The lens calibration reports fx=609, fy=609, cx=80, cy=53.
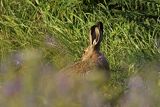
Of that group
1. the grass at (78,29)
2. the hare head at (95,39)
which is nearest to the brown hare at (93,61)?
the hare head at (95,39)

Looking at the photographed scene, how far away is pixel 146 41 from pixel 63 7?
105 centimetres

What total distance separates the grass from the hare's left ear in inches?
15.8

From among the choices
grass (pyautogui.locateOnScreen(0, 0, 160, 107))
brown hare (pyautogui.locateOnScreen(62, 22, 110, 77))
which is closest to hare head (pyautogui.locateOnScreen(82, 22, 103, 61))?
brown hare (pyautogui.locateOnScreen(62, 22, 110, 77))

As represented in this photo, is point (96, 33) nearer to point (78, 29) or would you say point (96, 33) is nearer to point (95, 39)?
point (95, 39)

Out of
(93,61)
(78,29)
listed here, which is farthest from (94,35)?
(78,29)

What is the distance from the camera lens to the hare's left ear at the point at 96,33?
5.19 meters

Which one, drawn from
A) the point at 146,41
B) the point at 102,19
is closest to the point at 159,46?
the point at 146,41

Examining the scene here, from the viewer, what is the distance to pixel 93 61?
486 cm

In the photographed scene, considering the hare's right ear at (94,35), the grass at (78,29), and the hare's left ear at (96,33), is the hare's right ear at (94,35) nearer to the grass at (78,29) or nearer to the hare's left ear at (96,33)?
the hare's left ear at (96,33)

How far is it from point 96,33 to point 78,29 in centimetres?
143

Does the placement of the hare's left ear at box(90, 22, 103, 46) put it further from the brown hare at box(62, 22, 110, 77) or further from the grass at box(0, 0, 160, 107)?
the grass at box(0, 0, 160, 107)

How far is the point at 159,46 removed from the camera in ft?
20.5

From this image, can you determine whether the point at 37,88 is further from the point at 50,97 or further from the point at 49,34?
the point at 49,34

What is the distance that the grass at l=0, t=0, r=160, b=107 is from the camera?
6035 mm
